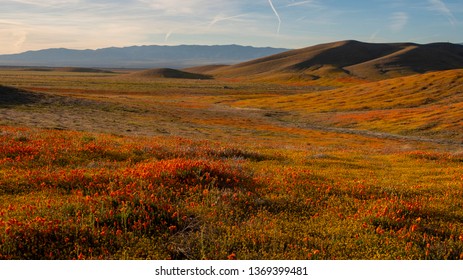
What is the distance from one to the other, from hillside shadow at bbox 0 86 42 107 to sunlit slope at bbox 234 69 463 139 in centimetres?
5805

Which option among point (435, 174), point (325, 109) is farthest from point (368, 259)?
point (325, 109)

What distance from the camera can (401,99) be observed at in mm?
100125

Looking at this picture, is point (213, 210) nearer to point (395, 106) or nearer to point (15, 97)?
point (15, 97)

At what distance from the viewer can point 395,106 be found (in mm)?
94688

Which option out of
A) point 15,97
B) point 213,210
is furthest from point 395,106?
point 213,210

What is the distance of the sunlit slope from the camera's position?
2643 inches

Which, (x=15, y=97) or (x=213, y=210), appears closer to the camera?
(x=213, y=210)

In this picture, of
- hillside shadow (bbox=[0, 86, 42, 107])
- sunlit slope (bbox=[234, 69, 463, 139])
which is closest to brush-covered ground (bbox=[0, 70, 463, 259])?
hillside shadow (bbox=[0, 86, 42, 107])

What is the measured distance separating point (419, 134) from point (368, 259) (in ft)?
208

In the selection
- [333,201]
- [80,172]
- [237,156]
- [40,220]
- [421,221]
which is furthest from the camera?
[237,156]

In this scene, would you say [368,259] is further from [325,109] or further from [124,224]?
[325,109]

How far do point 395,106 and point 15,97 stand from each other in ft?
286

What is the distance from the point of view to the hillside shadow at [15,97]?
58.5 m

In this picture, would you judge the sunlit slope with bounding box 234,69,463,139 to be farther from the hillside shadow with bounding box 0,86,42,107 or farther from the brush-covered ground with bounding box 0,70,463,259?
the hillside shadow with bounding box 0,86,42,107
